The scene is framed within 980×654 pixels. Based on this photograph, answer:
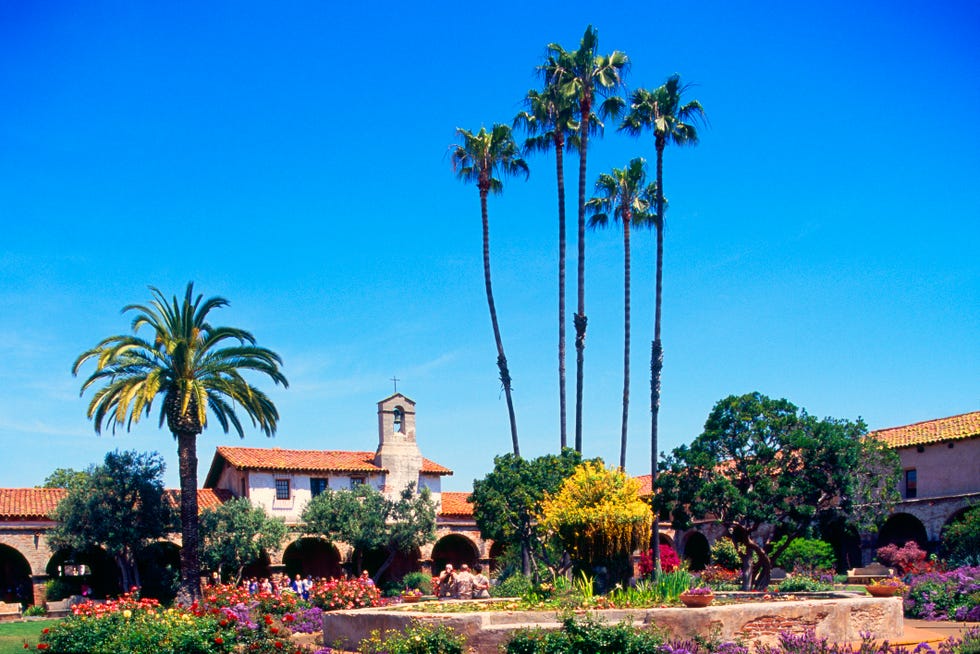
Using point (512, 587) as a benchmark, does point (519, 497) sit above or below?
above

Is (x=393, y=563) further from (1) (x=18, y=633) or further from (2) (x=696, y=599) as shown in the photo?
(2) (x=696, y=599)

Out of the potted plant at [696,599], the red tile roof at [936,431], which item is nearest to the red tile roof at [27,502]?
the potted plant at [696,599]

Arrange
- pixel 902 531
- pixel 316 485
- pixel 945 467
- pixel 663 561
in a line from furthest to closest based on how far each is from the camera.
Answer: pixel 316 485 < pixel 663 561 < pixel 902 531 < pixel 945 467

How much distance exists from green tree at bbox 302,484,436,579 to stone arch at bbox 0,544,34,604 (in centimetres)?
1068

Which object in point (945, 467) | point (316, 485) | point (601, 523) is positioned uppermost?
point (945, 467)

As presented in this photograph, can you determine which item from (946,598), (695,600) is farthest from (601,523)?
(946,598)

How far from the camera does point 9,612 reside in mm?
31344

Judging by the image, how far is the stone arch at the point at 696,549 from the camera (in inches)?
1886

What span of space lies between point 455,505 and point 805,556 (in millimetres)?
15597

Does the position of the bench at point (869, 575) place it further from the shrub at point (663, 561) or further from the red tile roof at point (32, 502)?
the red tile roof at point (32, 502)

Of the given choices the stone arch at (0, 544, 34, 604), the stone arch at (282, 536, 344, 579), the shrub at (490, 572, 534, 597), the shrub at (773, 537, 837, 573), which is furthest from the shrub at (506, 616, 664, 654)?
the stone arch at (0, 544, 34, 604)

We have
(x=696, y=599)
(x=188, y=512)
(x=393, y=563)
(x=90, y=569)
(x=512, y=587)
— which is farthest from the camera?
(x=393, y=563)

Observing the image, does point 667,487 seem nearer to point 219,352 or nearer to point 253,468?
point 219,352

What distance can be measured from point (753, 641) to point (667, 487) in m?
13.0
